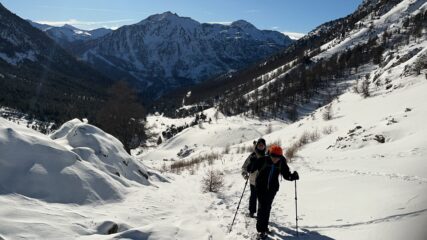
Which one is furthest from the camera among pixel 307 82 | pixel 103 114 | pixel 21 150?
pixel 307 82

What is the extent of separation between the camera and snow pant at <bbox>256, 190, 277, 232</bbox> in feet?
31.9

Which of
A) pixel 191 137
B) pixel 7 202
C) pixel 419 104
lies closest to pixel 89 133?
pixel 7 202

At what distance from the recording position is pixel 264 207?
976 centimetres

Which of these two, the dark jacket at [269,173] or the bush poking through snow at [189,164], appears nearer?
the dark jacket at [269,173]

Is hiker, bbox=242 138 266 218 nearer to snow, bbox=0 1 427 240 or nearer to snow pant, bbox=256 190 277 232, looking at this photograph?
snow, bbox=0 1 427 240

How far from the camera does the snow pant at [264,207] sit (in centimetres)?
973

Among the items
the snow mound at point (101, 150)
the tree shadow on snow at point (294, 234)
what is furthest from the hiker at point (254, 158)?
the snow mound at point (101, 150)

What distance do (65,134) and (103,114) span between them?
31.0 meters

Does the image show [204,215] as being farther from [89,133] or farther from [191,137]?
[191,137]

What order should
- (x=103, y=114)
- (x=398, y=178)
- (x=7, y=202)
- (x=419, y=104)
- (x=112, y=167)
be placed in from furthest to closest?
(x=103, y=114) < (x=419, y=104) < (x=112, y=167) < (x=398, y=178) < (x=7, y=202)

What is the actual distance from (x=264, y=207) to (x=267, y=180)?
644mm

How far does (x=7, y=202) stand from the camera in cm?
872

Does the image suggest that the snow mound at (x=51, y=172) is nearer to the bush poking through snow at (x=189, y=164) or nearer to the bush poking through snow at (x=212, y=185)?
the bush poking through snow at (x=212, y=185)

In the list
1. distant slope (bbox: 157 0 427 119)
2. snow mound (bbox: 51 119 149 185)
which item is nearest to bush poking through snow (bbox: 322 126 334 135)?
snow mound (bbox: 51 119 149 185)
